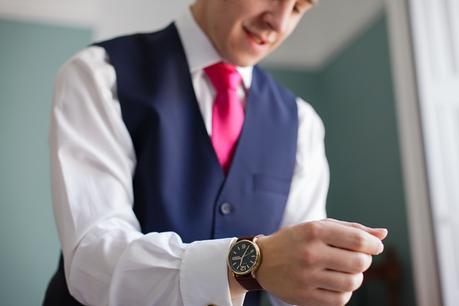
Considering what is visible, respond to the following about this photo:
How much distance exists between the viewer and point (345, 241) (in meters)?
0.53

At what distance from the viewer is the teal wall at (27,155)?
2.19 m

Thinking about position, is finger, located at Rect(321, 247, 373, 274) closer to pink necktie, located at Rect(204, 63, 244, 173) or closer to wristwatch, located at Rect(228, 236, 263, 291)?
wristwatch, located at Rect(228, 236, 263, 291)

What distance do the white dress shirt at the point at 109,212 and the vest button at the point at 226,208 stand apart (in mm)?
167

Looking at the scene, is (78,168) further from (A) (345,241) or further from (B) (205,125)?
(A) (345,241)

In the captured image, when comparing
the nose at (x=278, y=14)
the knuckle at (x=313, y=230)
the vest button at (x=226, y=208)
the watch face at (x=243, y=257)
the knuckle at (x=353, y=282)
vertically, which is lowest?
the knuckle at (x=353, y=282)

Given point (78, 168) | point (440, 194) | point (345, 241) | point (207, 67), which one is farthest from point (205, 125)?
point (440, 194)

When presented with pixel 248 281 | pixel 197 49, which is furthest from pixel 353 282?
pixel 197 49

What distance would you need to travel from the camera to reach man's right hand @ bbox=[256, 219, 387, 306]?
0.52 meters

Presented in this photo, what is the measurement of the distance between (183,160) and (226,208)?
5.0 inches

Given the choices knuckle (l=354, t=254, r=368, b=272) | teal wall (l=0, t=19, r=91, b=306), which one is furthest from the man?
teal wall (l=0, t=19, r=91, b=306)

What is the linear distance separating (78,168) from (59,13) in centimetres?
220

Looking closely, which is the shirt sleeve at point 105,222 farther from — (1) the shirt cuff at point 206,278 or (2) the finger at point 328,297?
(2) the finger at point 328,297

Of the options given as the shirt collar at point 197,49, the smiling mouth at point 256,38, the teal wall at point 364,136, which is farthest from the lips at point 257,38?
the teal wall at point 364,136

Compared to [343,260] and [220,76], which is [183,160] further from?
[343,260]
